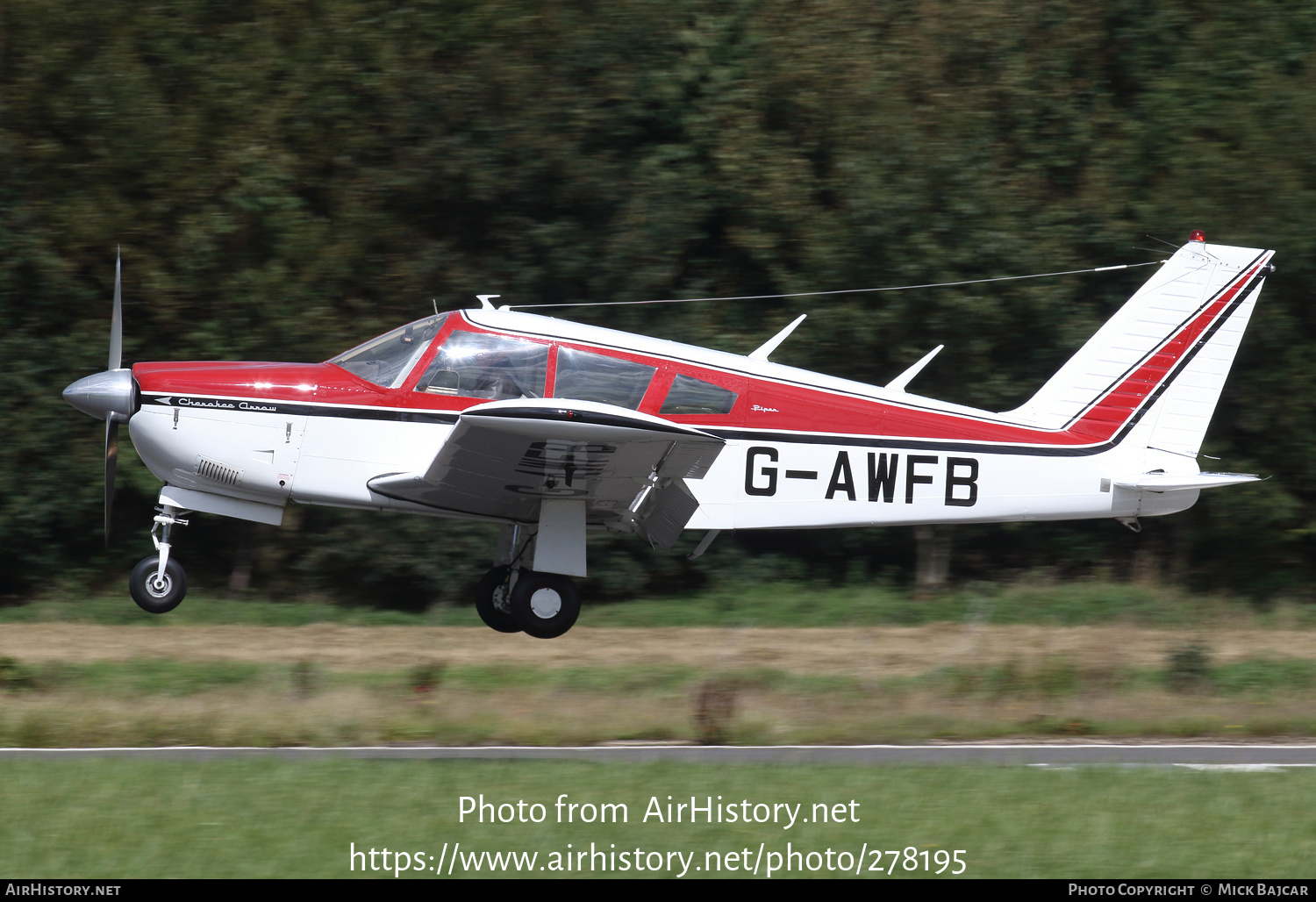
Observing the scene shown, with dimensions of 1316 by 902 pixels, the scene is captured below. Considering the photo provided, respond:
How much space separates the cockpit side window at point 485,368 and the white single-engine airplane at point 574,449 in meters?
0.01

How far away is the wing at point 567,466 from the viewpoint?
7.78 meters

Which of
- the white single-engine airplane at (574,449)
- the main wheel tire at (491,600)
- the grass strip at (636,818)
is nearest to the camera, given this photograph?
the grass strip at (636,818)

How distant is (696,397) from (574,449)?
1.25 metres

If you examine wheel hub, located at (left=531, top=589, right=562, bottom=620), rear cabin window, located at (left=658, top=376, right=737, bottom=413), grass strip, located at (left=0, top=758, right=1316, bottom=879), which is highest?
rear cabin window, located at (left=658, top=376, right=737, bottom=413)

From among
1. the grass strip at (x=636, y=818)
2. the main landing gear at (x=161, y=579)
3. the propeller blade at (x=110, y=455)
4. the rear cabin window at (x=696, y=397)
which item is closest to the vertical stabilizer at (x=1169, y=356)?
the rear cabin window at (x=696, y=397)

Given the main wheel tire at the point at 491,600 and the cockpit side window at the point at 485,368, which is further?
the main wheel tire at the point at 491,600

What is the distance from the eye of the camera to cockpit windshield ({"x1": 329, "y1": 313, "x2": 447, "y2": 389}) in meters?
8.99

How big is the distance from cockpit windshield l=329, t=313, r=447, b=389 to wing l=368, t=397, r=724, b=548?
70cm

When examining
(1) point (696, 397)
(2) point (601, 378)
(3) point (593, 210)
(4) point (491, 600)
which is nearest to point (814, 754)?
(1) point (696, 397)

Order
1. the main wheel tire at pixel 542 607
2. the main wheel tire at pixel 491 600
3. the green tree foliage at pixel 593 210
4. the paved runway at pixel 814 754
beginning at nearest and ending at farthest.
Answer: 1. the paved runway at pixel 814 754
2. the main wheel tire at pixel 542 607
3. the main wheel tire at pixel 491 600
4. the green tree foliage at pixel 593 210

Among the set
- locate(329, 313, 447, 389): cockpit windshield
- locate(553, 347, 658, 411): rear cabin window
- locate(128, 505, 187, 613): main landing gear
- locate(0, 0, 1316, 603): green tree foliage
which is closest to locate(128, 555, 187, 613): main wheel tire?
locate(128, 505, 187, 613): main landing gear

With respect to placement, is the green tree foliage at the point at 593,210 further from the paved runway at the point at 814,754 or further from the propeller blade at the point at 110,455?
the paved runway at the point at 814,754

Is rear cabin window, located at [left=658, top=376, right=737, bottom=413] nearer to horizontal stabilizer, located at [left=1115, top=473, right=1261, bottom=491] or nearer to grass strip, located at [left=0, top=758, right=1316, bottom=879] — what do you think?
grass strip, located at [left=0, top=758, right=1316, bottom=879]

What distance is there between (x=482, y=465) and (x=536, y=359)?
86 centimetres
